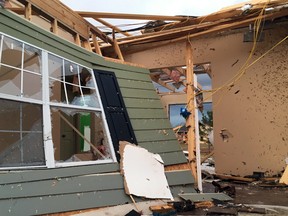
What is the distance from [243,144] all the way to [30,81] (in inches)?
201

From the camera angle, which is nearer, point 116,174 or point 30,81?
point 30,81

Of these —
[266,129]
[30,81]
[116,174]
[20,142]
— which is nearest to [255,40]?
[266,129]

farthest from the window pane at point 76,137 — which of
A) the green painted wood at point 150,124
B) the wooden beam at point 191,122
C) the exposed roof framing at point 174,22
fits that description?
the wooden beam at point 191,122

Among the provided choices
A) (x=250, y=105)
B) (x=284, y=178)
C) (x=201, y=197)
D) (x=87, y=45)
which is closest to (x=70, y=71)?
(x=87, y=45)

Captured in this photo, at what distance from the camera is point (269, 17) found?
5883 mm

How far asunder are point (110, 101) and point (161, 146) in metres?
1.17

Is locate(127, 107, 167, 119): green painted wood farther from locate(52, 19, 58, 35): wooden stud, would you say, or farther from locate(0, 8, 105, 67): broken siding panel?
locate(52, 19, 58, 35): wooden stud

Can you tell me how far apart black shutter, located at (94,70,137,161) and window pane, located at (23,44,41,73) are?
1085 mm

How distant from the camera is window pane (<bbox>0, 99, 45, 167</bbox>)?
3.13 m

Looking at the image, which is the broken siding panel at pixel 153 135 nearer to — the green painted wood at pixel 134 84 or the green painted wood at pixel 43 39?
the green painted wood at pixel 134 84

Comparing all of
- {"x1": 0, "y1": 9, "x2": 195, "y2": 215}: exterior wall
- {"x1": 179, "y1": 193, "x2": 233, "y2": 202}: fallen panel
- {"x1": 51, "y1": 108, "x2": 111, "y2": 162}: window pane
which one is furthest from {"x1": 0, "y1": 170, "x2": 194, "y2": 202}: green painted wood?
{"x1": 179, "y1": 193, "x2": 233, "y2": 202}: fallen panel

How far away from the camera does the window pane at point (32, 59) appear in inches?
140

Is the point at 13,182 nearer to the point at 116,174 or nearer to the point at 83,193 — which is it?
the point at 83,193

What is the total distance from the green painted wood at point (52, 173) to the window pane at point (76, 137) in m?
0.23
